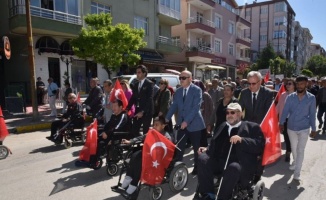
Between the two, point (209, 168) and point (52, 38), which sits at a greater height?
point (52, 38)

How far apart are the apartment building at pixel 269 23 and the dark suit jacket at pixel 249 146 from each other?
63675 millimetres

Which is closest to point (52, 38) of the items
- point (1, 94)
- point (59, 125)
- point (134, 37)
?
point (1, 94)

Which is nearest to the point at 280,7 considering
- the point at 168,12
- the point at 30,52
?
the point at 168,12

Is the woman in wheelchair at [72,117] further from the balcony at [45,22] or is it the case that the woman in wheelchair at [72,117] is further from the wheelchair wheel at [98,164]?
the balcony at [45,22]

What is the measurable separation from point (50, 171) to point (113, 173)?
4.72 feet

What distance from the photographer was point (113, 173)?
5648mm

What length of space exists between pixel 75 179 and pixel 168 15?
24.7m

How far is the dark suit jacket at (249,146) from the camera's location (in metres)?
3.83

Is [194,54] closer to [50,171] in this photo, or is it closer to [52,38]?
[52,38]

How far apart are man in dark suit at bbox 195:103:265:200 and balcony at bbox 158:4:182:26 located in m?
24.3

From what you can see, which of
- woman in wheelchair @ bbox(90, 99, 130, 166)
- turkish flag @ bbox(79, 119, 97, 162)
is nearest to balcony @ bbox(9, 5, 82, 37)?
woman in wheelchair @ bbox(90, 99, 130, 166)

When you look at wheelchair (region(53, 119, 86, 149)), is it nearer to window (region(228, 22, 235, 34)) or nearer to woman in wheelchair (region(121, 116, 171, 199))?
woman in wheelchair (region(121, 116, 171, 199))

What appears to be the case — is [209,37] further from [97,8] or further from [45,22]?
[45,22]

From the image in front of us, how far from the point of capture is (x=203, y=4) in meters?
34.2
